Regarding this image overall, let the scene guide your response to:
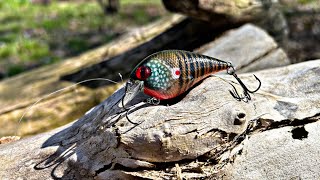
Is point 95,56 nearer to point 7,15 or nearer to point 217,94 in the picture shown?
point 217,94

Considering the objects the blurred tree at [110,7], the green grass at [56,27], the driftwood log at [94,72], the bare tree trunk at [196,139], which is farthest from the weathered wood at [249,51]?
the blurred tree at [110,7]

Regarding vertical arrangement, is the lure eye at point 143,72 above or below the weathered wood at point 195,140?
above

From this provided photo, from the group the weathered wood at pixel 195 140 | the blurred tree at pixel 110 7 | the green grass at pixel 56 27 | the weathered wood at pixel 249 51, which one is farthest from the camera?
the blurred tree at pixel 110 7

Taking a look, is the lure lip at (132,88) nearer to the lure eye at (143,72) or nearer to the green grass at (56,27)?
the lure eye at (143,72)

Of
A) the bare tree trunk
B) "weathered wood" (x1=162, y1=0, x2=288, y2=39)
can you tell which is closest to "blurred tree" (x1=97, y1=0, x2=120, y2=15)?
"weathered wood" (x1=162, y1=0, x2=288, y2=39)

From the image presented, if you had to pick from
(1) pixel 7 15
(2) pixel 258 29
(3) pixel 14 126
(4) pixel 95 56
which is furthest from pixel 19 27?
(2) pixel 258 29

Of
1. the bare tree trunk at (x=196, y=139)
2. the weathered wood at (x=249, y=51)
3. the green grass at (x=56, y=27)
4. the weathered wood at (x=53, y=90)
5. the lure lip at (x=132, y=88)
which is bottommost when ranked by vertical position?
the green grass at (x=56, y=27)

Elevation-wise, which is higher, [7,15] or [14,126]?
[14,126]

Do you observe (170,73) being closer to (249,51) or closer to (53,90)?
(249,51)
